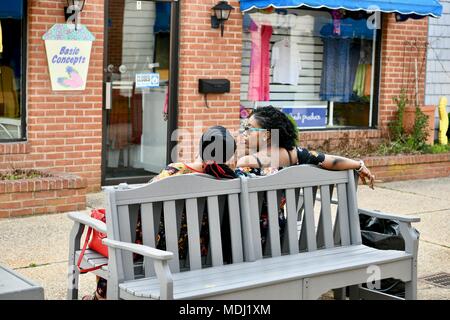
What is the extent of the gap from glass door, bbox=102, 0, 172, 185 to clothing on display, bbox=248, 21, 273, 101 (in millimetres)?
1374

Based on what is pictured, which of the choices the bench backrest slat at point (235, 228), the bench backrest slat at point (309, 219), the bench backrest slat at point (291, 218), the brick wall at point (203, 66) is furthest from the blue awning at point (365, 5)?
the bench backrest slat at point (235, 228)

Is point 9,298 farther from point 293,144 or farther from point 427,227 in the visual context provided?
point 427,227

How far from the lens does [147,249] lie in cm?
459

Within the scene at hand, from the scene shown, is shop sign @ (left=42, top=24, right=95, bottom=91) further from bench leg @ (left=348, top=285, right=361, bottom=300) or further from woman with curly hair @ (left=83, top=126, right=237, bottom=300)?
bench leg @ (left=348, top=285, right=361, bottom=300)

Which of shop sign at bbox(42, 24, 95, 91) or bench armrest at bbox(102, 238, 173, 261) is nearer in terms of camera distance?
bench armrest at bbox(102, 238, 173, 261)

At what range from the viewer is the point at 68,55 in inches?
377

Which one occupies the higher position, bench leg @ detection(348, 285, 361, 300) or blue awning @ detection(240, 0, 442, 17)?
blue awning @ detection(240, 0, 442, 17)

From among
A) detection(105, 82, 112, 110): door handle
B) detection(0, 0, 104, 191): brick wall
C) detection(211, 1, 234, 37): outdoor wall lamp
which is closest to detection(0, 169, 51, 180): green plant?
detection(0, 0, 104, 191): brick wall

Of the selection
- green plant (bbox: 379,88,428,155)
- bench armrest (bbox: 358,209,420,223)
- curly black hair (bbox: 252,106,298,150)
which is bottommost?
bench armrest (bbox: 358,209,420,223)

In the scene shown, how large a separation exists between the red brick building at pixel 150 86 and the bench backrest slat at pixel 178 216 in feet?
15.3

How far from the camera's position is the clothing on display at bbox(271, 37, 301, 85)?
1187cm

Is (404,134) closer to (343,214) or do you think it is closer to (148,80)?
(148,80)

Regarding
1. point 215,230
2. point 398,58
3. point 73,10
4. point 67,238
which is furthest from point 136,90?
point 215,230

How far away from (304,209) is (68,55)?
15.5 ft
